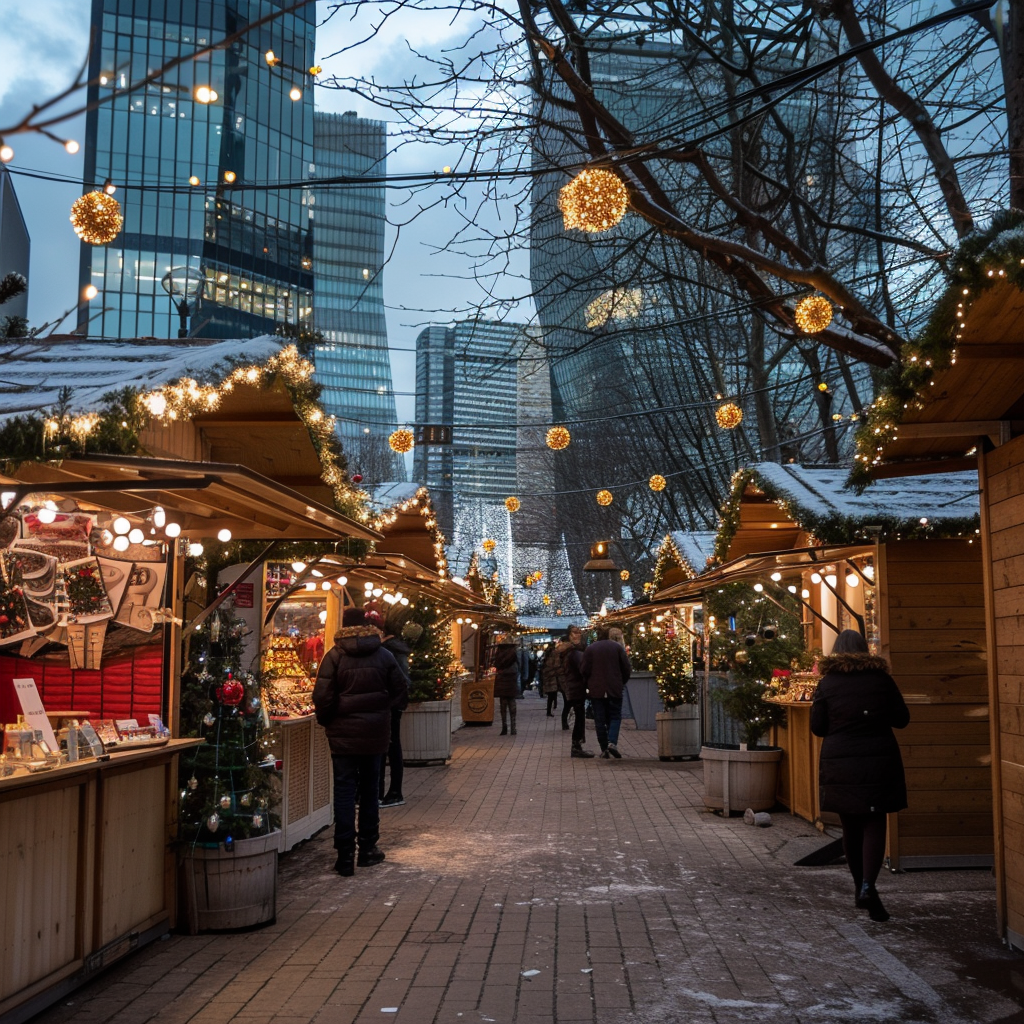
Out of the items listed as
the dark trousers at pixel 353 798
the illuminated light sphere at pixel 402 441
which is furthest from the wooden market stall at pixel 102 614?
the illuminated light sphere at pixel 402 441

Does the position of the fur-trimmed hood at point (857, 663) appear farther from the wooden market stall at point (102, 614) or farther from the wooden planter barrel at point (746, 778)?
the wooden planter barrel at point (746, 778)

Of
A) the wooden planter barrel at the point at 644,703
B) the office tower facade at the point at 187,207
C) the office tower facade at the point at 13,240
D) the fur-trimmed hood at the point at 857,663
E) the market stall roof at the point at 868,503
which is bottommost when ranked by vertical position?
the wooden planter barrel at the point at 644,703

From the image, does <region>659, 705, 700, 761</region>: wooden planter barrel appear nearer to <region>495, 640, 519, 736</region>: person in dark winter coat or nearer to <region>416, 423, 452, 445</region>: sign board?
<region>495, 640, 519, 736</region>: person in dark winter coat

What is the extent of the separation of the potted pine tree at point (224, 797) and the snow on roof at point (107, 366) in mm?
2044

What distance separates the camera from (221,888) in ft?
22.6

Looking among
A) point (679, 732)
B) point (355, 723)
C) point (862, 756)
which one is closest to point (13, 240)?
point (679, 732)

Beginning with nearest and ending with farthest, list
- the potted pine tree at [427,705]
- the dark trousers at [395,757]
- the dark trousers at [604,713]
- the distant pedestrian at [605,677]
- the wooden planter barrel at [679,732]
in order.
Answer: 1. the dark trousers at [395,757]
2. the potted pine tree at [427,705]
3. the wooden planter barrel at [679,732]
4. the distant pedestrian at [605,677]
5. the dark trousers at [604,713]

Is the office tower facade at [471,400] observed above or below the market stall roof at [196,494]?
above

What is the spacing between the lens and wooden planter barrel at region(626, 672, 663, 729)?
84.8ft

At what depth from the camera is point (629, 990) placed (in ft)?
18.1

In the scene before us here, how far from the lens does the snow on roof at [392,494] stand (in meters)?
14.3

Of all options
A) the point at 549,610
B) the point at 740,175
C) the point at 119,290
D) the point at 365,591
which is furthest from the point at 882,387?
the point at 119,290

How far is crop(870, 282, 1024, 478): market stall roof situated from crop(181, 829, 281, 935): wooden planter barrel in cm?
479

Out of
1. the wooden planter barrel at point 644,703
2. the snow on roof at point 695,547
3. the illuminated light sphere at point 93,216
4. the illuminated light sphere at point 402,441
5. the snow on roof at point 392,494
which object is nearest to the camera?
the illuminated light sphere at point 93,216
